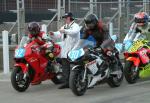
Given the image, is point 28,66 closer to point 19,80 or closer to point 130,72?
point 19,80

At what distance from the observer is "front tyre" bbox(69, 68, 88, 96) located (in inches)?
383

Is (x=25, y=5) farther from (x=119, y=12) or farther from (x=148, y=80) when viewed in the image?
→ (x=148, y=80)

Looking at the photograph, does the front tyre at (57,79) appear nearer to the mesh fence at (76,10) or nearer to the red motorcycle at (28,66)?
the red motorcycle at (28,66)

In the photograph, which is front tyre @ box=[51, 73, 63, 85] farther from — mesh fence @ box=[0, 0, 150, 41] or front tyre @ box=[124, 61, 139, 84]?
mesh fence @ box=[0, 0, 150, 41]

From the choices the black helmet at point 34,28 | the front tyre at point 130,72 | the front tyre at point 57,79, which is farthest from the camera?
the front tyre at point 57,79

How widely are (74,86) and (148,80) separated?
9.63 ft

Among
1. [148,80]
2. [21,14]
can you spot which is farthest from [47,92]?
[21,14]

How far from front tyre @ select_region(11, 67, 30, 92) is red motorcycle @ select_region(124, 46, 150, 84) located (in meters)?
2.23

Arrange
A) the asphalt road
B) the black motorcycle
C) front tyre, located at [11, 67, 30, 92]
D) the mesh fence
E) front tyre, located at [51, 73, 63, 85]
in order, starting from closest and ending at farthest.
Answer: the asphalt road, the black motorcycle, front tyre, located at [11, 67, 30, 92], front tyre, located at [51, 73, 63, 85], the mesh fence

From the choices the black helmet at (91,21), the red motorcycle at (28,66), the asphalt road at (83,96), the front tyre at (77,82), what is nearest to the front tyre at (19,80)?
the red motorcycle at (28,66)

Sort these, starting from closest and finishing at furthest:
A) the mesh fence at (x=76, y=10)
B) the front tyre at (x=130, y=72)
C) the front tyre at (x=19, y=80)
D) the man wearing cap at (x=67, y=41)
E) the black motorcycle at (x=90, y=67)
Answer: the black motorcycle at (x=90, y=67) < the front tyre at (x=19, y=80) < the man wearing cap at (x=67, y=41) < the front tyre at (x=130, y=72) < the mesh fence at (x=76, y=10)

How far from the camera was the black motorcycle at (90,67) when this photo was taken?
9.84 metres

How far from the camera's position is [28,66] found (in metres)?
10.5

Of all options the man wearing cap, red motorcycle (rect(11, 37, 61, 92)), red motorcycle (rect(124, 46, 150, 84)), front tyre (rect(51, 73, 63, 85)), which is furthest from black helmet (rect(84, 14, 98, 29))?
front tyre (rect(51, 73, 63, 85))
